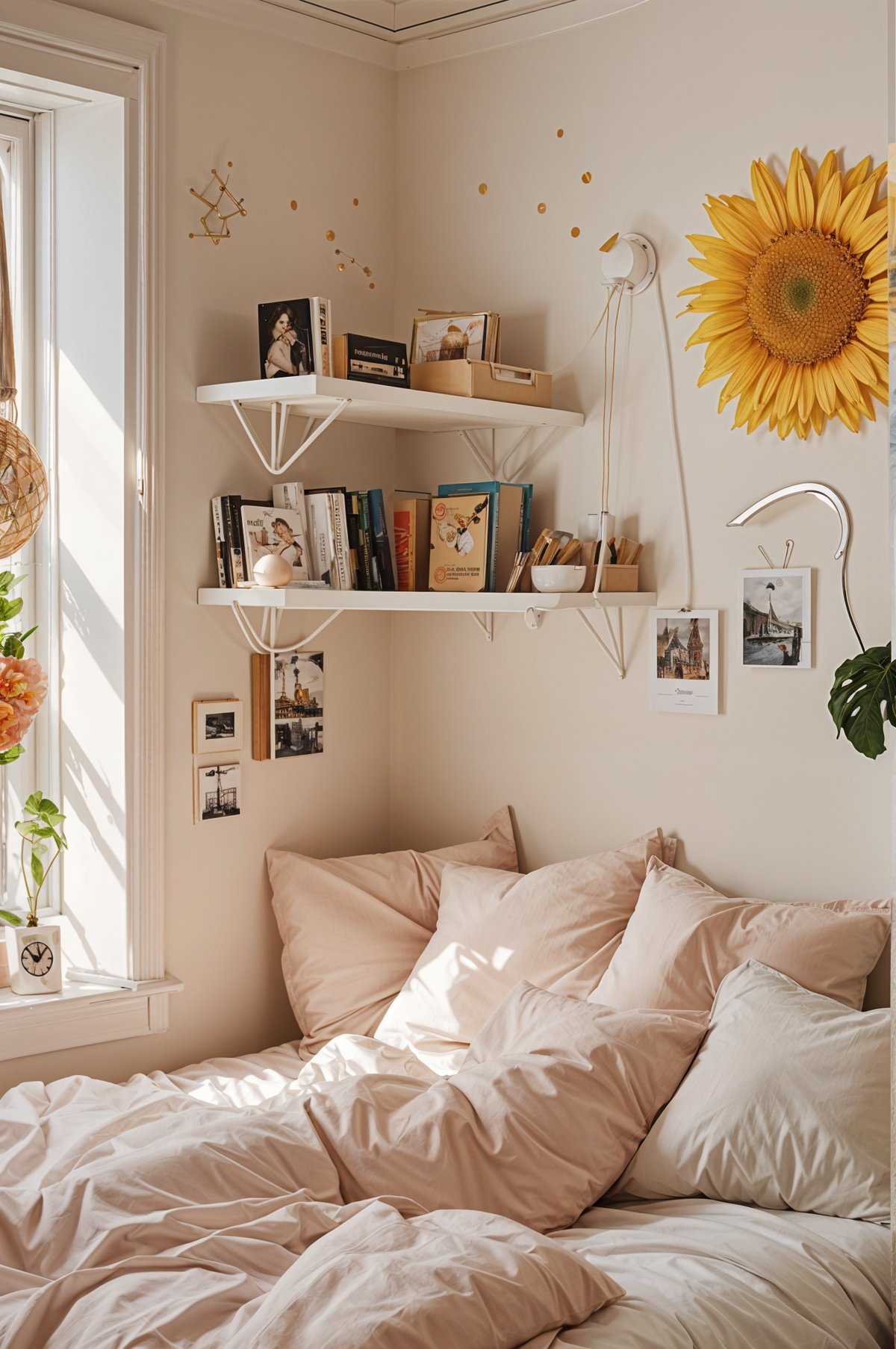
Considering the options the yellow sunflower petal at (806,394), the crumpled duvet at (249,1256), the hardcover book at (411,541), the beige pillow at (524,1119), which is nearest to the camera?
the crumpled duvet at (249,1256)

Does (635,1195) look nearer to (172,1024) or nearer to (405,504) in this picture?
(172,1024)

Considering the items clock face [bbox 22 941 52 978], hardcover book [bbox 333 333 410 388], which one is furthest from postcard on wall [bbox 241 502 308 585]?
clock face [bbox 22 941 52 978]

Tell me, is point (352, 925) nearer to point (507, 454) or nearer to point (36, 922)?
point (36, 922)

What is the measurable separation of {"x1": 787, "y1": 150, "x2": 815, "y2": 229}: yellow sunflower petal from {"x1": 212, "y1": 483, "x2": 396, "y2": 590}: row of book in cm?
100

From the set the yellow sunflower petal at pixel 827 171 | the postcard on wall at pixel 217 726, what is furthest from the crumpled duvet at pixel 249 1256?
the yellow sunflower petal at pixel 827 171

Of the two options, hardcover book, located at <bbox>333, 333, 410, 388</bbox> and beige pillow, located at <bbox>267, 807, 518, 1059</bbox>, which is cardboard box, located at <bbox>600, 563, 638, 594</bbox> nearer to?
hardcover book, located at <bbox>333, 333, 410, 388</bbox>

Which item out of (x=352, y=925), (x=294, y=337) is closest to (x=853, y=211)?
(x=294, y=337)

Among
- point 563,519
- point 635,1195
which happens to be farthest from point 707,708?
point 635,1195

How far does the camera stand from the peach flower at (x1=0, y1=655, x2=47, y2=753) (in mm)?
2342

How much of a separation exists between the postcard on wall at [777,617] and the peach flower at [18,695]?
1367mm

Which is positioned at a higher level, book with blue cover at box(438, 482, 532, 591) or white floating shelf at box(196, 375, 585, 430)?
white floating shelf at box(196, 375, 585, 430)

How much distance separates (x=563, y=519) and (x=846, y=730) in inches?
33.5

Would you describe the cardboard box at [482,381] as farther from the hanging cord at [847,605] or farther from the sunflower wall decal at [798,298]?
the hanging cord at [847,605]

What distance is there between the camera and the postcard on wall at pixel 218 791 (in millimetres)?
2680
